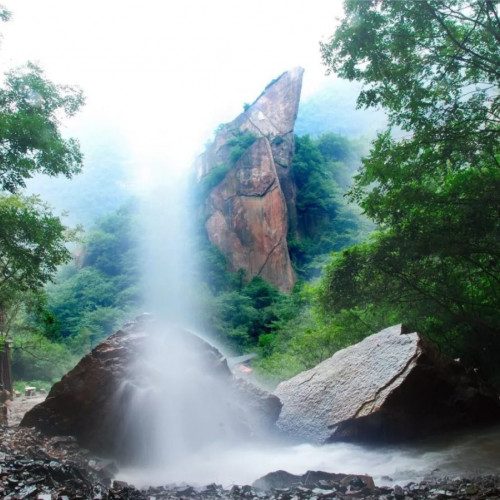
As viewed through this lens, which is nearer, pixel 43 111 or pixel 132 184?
pixel 43 111

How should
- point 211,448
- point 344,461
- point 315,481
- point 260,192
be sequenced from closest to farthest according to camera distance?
point 315,481 < point 344,461 < point 211,448 < point 260,192

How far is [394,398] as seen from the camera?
7.91m

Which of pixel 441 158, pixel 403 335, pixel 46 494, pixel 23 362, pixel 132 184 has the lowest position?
pixel 46 494

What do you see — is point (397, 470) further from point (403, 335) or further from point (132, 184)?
point (132, 184)

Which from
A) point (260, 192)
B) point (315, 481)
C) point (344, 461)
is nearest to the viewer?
point (315, 481)

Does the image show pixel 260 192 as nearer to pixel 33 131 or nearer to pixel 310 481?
pixel 33 131

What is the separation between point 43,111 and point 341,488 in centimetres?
744

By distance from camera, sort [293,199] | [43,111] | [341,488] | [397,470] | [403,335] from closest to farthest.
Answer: [341,488] → [397,470] → [43,111] → [403,335] → [293,199]

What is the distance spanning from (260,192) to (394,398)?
3425 centimetres

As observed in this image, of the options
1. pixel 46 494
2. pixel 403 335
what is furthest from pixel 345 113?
pixel 46 494

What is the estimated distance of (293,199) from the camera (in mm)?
46750

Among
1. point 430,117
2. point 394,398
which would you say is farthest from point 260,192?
point 430,117

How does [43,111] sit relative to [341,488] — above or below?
above

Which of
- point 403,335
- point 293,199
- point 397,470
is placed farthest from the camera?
point 293,199
